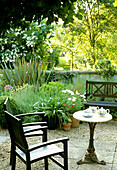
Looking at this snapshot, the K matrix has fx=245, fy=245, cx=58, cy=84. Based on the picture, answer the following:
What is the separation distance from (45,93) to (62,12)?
3.46 metres

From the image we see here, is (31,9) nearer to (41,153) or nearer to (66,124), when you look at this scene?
(41,153)

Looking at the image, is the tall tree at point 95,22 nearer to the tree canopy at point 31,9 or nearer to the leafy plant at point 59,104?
the leafy plant at point 59,104

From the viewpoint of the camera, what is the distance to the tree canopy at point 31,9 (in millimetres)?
2428

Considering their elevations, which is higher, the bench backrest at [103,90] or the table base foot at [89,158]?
the bench backrest at [103,90]

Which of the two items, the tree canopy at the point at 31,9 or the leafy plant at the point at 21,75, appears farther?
the leafy plant at the point at 21,75

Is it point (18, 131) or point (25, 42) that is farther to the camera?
point (25, 42)

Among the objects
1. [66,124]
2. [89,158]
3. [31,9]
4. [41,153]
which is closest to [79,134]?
[66,124]

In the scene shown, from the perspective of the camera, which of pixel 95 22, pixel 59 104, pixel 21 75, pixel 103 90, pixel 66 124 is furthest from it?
pixel 95 22

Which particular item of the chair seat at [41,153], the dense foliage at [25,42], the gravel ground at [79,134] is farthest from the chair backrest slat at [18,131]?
the dense foliage at [25,42]

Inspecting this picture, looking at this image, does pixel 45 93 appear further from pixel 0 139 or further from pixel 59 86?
pixel 0 139

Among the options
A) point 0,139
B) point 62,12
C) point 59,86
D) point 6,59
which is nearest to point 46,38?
point 6,59

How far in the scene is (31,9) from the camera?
2.71m

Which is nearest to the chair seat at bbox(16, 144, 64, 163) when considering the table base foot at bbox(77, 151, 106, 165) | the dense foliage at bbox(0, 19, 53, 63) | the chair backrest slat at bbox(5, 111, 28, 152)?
the chair backrest slat at bbox(5, 111, 28, 152)

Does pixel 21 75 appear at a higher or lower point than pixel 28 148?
higher
